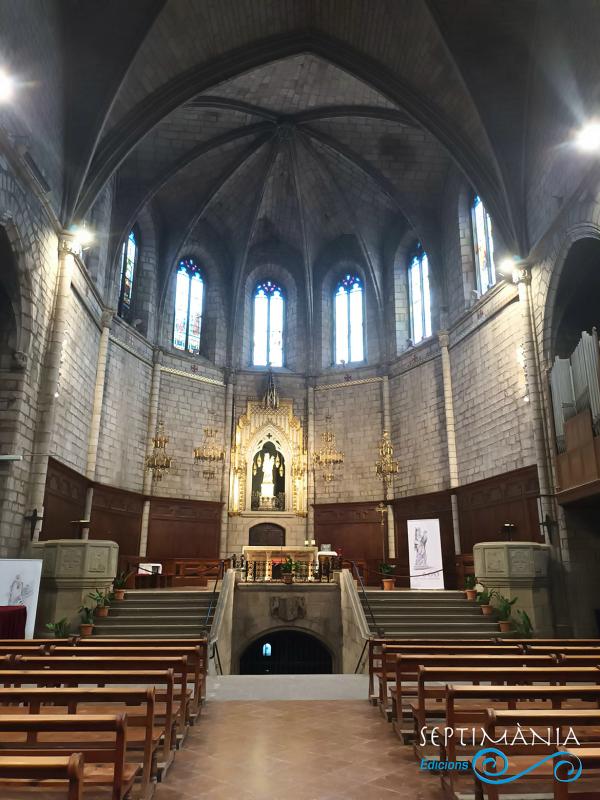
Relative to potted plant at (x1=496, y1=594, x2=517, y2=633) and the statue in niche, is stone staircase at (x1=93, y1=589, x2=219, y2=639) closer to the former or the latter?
potted plant at (x1=496, y1=594, x2=517, y2=633)

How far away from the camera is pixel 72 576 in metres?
13.0

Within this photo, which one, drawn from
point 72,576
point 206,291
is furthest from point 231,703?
point 206,291

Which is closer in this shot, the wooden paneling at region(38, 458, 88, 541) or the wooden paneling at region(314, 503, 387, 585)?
the wooden paneling at region(38, 458, 88, 541)

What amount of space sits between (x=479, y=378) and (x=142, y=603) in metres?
12.4

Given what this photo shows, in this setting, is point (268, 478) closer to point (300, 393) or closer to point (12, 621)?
point (300, 393)

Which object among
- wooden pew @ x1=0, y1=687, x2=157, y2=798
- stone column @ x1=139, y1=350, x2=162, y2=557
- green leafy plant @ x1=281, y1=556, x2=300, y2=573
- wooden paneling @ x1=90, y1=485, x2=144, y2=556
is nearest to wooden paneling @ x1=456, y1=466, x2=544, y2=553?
green leafy plant @ x1=281, y1=556, x2=300, y2=573

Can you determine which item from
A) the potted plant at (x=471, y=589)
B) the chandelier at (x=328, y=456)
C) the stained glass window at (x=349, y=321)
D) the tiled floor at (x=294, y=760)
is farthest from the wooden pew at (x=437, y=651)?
the stained glass window at (x=349, y=321)

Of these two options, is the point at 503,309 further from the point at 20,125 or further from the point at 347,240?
the point at 20,125

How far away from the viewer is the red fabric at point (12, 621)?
383 inches

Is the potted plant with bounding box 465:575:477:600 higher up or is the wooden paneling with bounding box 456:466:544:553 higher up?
the wooden paneling with bounding box 456:466:544:553

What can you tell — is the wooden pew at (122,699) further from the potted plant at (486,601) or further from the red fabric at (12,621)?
the potted plant at (486,601)

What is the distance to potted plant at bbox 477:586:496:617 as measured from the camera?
13898 mm

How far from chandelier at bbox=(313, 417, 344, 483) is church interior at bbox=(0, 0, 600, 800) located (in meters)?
0.18

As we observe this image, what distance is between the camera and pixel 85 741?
4.43 m
